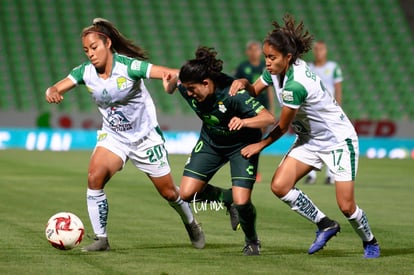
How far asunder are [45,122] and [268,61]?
1616cm

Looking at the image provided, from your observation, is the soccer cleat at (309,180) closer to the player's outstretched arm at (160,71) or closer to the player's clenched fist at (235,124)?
the player's outstretched arm at (160,71)

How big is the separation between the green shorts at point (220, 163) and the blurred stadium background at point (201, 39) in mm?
16393

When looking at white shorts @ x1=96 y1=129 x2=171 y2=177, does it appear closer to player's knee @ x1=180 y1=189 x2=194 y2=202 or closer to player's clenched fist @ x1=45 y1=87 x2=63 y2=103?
player's knee @ x1=180 y1=189 x2=194 y2=202

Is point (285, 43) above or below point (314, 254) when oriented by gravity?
above

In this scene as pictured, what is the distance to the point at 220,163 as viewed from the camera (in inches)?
310

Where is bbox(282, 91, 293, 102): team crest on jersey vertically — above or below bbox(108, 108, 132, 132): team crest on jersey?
above

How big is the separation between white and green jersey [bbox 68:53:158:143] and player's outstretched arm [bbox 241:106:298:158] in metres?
0.98

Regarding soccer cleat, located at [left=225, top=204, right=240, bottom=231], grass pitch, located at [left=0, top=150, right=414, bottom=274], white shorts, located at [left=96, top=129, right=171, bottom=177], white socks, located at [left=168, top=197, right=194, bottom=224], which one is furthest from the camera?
soccer cleat, located at [left=225, top=204, right=240, bottom=231]

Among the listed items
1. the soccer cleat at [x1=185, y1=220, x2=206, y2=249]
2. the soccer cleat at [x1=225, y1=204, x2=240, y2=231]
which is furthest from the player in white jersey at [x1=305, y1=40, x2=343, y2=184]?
the soccer cleat at [x1=185, y1=220, x2=206, y2=249]

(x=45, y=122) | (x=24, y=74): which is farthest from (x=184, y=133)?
(x=24, y=74)

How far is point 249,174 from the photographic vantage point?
7.65 metres

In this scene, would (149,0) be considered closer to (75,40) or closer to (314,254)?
(75,40)

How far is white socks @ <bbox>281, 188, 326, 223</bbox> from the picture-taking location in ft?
25.1

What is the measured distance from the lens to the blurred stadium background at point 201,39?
2567 cm
